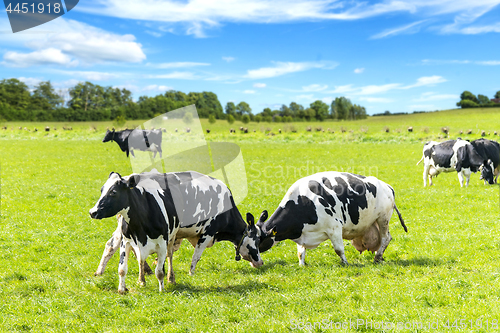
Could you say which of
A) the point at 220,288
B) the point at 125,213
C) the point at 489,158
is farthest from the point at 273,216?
the point at 489,158

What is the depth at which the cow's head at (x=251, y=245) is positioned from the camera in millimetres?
8594

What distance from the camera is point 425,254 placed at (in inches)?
370

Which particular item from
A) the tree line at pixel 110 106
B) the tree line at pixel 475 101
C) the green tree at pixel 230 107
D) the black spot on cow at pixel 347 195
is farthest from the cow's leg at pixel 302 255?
the green tree at pixel 230 107

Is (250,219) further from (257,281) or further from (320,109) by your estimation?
(320,109)

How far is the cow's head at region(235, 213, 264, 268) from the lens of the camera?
28.2 feet

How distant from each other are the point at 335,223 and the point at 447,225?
5965mm

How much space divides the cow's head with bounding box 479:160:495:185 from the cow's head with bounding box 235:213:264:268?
16.9 metres

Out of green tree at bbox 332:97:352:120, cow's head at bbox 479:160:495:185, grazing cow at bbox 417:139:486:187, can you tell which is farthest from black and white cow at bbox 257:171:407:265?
green tree at bbox 332:97:352:120

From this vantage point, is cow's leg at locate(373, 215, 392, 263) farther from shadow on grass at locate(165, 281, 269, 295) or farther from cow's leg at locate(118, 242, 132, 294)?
cow's leg at locate(118, 242, 132, 294)

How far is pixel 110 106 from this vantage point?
392 ft

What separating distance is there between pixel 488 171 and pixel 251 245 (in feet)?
56.9

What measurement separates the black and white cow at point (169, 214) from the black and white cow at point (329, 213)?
65 cm

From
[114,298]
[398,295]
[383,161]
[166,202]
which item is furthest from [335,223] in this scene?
[383,161]

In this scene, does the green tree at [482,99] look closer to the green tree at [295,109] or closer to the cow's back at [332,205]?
the green tree at [295,109]
